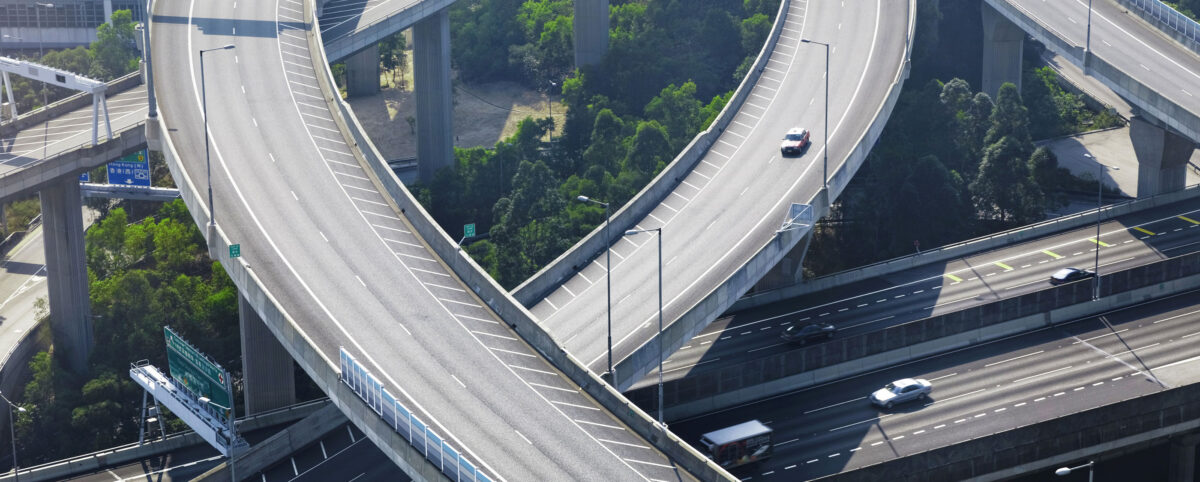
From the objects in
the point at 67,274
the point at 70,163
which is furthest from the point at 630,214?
the point at 67,274

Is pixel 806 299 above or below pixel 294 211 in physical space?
below

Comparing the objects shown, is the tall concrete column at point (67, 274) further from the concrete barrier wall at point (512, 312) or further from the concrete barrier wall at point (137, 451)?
the concrete barrier wall at point (137, 451)

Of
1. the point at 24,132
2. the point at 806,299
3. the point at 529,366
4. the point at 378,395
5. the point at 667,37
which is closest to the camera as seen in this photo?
the point at 378,395

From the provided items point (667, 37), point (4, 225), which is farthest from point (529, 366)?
point (667, 37)

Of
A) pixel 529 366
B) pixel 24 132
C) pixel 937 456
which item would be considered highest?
pixel 24 132

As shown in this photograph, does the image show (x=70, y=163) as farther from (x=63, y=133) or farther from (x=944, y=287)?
(x=944, y=287)

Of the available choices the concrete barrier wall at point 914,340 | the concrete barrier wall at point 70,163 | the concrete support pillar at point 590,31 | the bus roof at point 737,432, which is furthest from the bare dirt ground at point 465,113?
the bus roof at point 737,432

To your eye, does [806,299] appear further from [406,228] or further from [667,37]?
[667,37]

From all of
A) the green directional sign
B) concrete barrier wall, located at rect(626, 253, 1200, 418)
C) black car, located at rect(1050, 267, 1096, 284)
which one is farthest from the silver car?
the green directional sign
